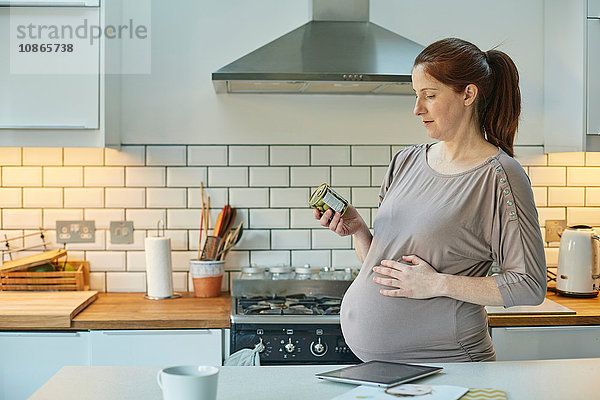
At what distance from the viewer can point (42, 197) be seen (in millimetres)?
3098

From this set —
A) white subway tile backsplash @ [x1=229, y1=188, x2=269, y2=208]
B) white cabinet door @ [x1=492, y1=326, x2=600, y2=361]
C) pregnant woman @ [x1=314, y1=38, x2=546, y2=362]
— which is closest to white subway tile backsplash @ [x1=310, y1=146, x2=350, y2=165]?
white subway tile backsplash @ [x1=229, y1=188, x2=269, y2=208]

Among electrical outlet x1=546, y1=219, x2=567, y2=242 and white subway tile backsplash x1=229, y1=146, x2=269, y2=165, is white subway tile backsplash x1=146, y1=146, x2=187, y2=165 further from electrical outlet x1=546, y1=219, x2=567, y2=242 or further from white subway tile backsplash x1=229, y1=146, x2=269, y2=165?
electrical outlet x1=546, y1=219, x2=567, y2=242

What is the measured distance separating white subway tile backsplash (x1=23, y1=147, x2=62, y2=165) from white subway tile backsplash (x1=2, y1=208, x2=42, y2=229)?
0.23 meters

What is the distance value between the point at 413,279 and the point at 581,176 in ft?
6.17

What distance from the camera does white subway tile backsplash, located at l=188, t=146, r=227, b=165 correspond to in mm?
3127

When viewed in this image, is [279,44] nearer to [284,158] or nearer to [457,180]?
[284,158]

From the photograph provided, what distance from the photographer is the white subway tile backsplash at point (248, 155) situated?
3.14 meters

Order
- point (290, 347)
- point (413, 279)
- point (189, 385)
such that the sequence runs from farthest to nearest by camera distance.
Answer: point (290, 347), point (413, 279), point (189, 385)

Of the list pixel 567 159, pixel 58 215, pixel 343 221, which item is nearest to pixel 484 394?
pixel 343 221

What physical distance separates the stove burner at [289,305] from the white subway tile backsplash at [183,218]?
1.56 ft

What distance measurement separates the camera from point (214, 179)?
3139mm

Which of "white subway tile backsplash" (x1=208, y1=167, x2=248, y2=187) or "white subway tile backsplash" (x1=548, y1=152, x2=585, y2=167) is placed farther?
"white subway tile backsplash" (x1=548, y1=152, x2=585, y2=167)

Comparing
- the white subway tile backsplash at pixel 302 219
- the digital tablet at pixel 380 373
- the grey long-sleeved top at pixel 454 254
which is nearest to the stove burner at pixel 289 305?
the white subway tile backsplash at pixel 302 219

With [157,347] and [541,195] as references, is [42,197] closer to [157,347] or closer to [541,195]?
[157,347]
